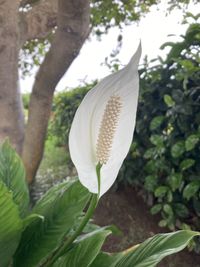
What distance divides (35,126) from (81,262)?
991 mm

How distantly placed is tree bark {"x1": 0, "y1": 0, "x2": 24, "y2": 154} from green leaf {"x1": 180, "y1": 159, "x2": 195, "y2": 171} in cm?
66

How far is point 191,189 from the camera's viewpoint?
1.49 metres

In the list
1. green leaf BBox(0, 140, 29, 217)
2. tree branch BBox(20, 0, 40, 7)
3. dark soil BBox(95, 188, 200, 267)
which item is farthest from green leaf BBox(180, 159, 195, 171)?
tree branch BBox(20, 0, 40, 7)

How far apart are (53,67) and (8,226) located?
3.03ft

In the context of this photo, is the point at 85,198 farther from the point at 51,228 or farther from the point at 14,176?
the point at 14,176

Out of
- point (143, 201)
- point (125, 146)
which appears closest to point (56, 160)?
point (143, 201)

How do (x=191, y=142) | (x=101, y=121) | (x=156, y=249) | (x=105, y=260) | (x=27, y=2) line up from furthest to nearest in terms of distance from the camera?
(x=27, y=2) → (x=191, y=142) → (x=105, y=260) → (x=156, y=249) → (x=101, y=121)

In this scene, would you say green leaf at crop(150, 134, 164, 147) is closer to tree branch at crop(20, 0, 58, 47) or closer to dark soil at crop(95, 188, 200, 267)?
dark soil at crop(95, 188, 200, 267)

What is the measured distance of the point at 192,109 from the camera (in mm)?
1538

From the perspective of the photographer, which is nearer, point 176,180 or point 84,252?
point 84,252

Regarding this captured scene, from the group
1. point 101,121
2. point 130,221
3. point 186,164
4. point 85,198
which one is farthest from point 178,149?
point 101,121

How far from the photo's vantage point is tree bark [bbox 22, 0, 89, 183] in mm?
1604

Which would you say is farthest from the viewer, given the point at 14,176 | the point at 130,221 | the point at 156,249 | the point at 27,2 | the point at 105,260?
the point at 130,221

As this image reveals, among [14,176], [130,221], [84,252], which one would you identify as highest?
[14,176]
